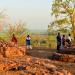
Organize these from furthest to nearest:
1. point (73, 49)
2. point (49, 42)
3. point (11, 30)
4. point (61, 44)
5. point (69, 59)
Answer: point (49, 42), point (11, 30), point (61, 44), point (73, 49), point (69, 59)

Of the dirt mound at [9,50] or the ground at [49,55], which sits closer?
the ground at [49,55]

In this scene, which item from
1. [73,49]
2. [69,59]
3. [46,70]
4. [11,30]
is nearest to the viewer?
[46,70]

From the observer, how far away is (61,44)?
3506cm

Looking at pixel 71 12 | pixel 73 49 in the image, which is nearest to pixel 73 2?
pixel 71 12

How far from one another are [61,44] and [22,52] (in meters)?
5.33

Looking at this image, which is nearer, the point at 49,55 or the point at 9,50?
the point at 9,50

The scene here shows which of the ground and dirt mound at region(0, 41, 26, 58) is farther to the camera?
dirt mound at region(0, 41, 26, 58)

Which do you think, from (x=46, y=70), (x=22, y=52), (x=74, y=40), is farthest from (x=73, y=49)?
(x=74, y=40)

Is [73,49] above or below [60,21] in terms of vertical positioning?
below

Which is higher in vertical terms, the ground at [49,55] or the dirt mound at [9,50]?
the dirt mound at [9,50]

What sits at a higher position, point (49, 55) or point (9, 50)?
point (9, 50)

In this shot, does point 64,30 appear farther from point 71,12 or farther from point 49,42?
point 49,42

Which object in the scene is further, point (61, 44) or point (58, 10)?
point (58, 10)

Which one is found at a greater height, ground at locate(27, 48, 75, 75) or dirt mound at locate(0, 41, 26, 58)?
dirt mound at locate(0, 41, 26, 58)
